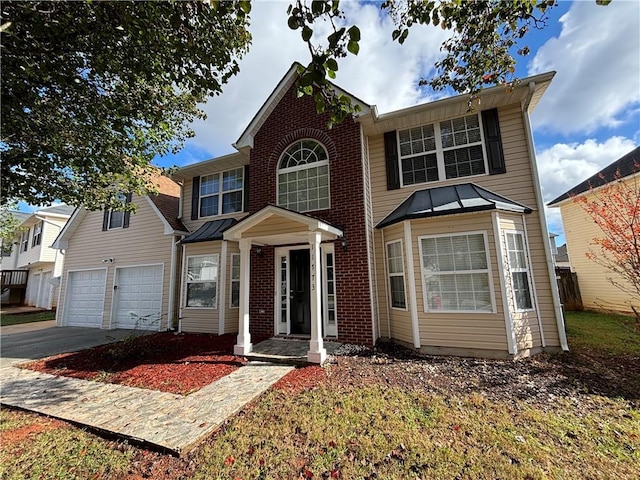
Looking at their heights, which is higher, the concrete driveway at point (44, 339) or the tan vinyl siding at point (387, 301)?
the tan vinyl siding at point (387, 301)

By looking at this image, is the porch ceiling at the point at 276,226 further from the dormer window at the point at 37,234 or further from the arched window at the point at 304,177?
the dormer window at the point at 37,234

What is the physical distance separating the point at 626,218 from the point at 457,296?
614cm

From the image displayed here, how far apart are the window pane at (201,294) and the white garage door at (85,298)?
4.98m

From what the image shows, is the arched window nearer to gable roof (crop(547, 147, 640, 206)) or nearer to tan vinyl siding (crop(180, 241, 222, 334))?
tan vinyl siding (crop(180, 241, 222, 334))

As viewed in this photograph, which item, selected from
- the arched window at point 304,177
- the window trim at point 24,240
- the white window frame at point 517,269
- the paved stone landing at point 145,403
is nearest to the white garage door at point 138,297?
the paved stone landing at point 145,403

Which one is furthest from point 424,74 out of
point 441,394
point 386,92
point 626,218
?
point 626,218

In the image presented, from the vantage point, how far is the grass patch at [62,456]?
2902mm

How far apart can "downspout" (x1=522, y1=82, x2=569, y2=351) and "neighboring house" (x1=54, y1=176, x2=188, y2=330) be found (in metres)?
11.2

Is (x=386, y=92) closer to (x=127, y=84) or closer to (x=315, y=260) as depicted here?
(x=315, y=260)

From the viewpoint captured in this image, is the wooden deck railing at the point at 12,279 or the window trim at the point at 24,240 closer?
the wooden deck railing at the point at 12,279

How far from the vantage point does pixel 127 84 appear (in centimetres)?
499

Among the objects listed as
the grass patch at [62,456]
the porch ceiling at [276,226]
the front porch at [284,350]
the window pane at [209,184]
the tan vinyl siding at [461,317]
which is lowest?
the grass patch at [62,456]

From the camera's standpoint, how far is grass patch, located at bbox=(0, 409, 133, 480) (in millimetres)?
2902

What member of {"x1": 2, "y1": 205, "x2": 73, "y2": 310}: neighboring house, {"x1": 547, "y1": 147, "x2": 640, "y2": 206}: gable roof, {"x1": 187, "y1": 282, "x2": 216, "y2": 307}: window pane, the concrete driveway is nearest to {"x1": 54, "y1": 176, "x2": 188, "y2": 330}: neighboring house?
the concrete driveway
